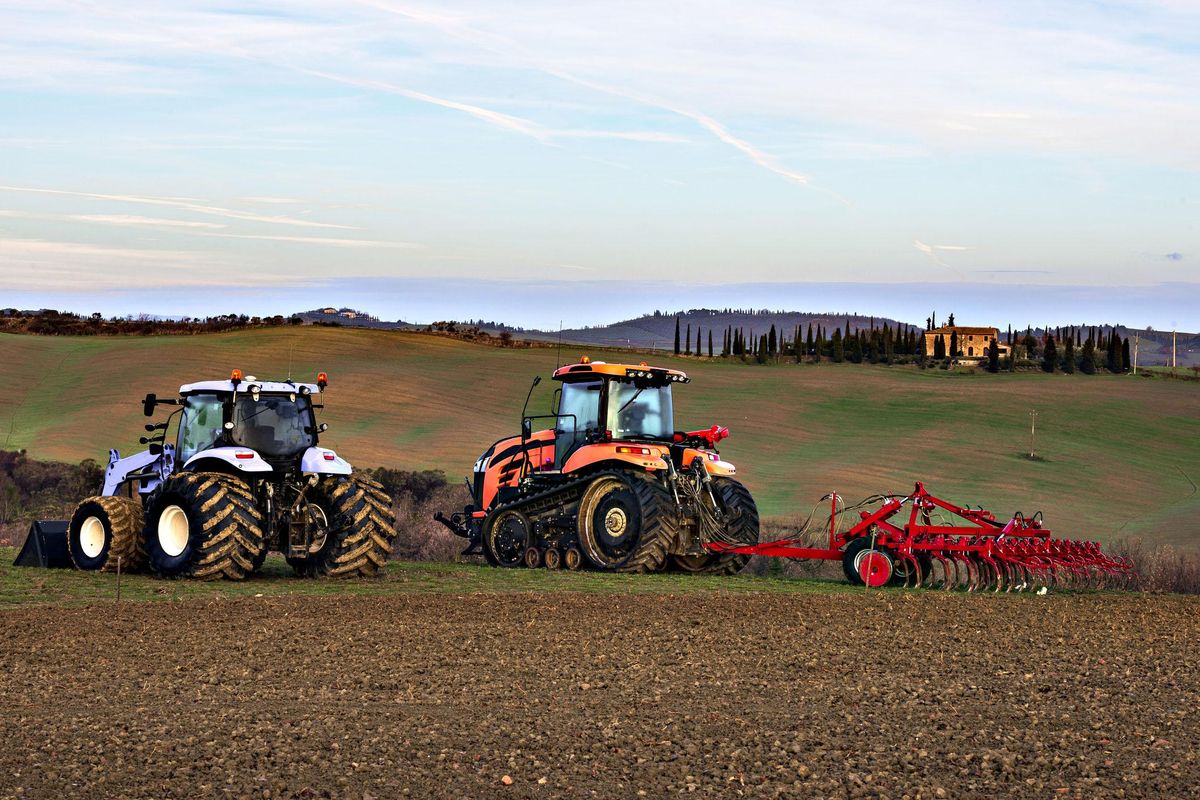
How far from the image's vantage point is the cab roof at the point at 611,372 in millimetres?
20484

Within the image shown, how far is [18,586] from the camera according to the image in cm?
1686

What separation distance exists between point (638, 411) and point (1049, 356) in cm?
6168

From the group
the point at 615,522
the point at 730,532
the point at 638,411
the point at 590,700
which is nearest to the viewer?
the point at 590,700

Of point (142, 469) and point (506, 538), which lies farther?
point (506, 538)

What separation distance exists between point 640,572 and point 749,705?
9404 mm

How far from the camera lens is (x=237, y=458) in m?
17.3

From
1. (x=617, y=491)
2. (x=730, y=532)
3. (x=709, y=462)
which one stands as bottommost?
(x=730, y=532)

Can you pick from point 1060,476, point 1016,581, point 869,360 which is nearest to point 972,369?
point 869,360

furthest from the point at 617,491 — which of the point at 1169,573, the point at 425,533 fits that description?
the point at 425,533

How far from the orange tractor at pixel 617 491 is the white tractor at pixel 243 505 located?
2.96 m

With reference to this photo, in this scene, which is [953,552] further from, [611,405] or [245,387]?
[245,387]

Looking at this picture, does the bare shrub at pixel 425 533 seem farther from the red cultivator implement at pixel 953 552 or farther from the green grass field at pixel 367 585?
the red cultivator implement at pixel 953 552

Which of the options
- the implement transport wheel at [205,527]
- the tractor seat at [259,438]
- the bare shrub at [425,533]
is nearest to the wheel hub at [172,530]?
the implement transport wheel at [205,527]

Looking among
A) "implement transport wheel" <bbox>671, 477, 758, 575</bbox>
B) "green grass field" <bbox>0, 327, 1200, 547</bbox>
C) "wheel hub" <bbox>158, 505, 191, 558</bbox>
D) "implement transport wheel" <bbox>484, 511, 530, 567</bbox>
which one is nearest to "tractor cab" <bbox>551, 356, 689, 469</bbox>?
"implement transport wheel" <bbox>484, 511, 530, 567</bbox>
